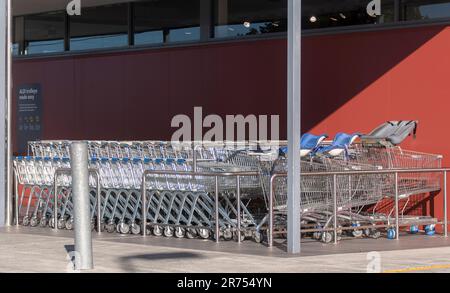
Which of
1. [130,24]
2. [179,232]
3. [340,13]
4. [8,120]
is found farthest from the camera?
[130,24]

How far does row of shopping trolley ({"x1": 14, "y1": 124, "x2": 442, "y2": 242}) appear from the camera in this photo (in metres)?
12.9

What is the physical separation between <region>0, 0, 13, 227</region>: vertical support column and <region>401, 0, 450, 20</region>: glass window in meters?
5.72

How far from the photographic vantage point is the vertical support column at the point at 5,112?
14.7 metres

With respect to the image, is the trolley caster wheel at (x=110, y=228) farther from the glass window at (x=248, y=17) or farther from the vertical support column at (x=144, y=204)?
the glass window at (x=248, y=17)

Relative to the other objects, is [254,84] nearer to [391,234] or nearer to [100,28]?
[100,28]

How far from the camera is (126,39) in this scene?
18891mm

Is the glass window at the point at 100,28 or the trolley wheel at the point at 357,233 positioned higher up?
the glass window at the point at 100,28

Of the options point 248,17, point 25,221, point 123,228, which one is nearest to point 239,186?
point 123,228

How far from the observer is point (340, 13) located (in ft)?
51.6

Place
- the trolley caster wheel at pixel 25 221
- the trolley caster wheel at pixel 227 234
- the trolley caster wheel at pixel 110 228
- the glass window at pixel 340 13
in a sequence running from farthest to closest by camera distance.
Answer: the trolley caster wheel at pixel 25 221 → the glass window at pixel 340 13 → the trolley caster wheel at pixel 110 228 → the trolley caster wheel at pixel 227 234

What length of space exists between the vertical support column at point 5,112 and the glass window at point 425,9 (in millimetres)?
5720

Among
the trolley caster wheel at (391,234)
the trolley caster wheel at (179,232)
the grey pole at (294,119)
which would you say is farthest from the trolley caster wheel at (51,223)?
the trolley caster wheel at (391,234)

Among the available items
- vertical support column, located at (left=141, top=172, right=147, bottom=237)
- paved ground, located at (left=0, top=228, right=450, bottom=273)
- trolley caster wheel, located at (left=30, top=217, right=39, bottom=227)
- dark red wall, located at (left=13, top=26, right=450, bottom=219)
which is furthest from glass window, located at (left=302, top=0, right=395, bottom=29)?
trolley caster wheel, located at (left=30, top=217, right=39, bottom=227)

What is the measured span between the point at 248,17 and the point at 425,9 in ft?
10.9
